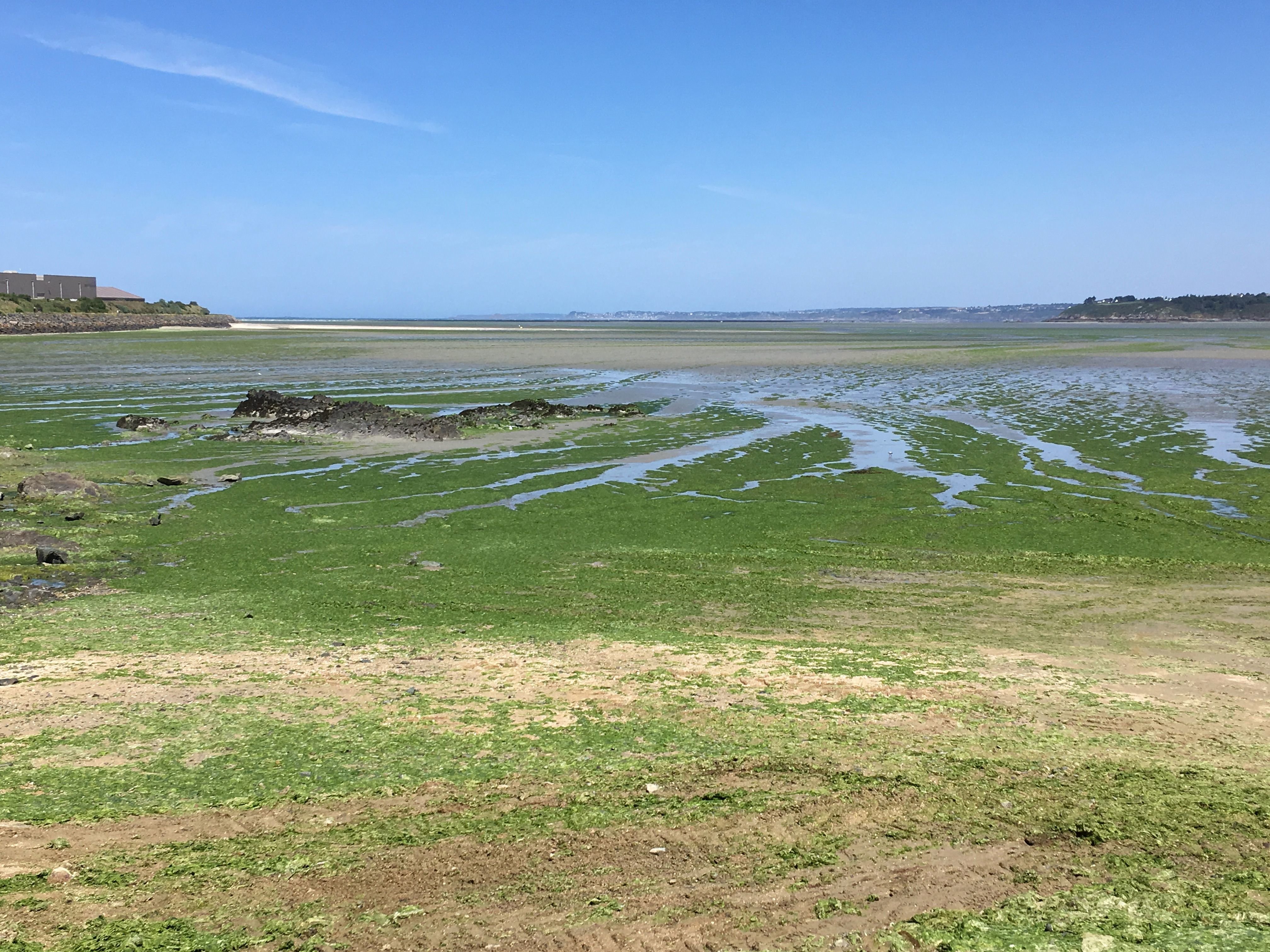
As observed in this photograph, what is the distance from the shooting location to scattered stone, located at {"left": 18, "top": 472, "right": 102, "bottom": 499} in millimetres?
17578

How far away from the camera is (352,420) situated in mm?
27594

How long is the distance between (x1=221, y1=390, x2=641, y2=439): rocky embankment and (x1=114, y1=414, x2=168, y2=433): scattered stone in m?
2.18

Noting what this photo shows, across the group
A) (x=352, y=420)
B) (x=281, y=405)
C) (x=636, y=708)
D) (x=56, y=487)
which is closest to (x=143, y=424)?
(x=281, y=405)

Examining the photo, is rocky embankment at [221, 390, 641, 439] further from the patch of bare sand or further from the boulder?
the patch of bare sand

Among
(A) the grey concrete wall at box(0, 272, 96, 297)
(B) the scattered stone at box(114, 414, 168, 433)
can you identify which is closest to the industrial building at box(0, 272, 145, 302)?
(A) the grey concrete wall at box(0, 272, 96, 297)

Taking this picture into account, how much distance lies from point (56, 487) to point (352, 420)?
10.3 m

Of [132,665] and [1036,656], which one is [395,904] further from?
[1036,656]

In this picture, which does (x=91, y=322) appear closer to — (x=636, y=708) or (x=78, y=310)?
(x=78, y=310)

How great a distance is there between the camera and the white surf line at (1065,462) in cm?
1778

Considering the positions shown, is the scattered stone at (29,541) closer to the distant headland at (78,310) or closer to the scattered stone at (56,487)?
the scattered stone at (56,487)

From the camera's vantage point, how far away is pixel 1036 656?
9.45 meters

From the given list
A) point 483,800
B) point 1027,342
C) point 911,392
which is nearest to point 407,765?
point 483,800

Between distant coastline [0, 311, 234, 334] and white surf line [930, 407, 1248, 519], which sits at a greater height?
distant coastline [0, 311, 234, 334]

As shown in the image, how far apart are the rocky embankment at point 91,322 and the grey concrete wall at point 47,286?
11661mm
